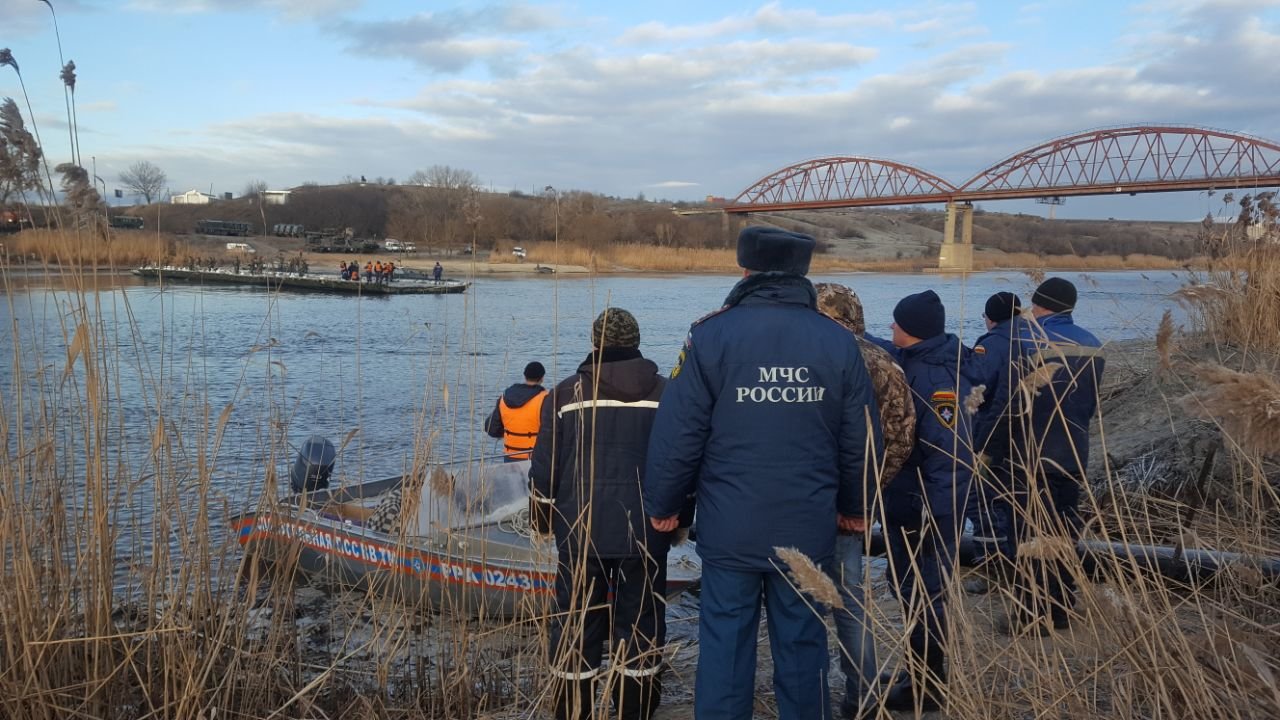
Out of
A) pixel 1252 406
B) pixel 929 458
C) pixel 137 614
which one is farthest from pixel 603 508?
pixel 1252 406

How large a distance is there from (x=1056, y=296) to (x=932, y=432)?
1.48m

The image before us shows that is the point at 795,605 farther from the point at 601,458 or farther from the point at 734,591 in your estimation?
the point at 601,458

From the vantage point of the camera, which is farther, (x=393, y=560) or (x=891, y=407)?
(x=393, y=560)

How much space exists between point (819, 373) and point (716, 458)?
444mm

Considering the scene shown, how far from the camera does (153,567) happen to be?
355cm

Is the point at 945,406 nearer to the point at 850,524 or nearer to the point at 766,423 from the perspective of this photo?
the point at 850,524

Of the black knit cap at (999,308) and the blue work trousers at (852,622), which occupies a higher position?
the black knit cap at (999,308)

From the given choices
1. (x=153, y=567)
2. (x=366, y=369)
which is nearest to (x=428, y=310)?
(x=366, y=369)

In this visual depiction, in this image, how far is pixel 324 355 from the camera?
2472cm

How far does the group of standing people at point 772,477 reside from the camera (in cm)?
292

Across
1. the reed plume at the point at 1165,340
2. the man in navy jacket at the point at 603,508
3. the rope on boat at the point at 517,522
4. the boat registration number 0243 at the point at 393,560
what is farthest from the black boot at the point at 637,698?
the reed plume at the point at 1165,340

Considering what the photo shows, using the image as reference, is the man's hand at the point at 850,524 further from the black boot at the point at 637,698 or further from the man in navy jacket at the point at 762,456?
the black boot at the point at 637,698

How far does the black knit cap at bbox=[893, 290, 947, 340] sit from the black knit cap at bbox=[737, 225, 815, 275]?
787 mm

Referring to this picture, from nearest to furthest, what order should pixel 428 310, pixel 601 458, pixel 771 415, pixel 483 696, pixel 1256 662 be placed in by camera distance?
pixel 1256 662
pixel 771 415
pixel 601 458
pixel 483 696
pixel 428 310
